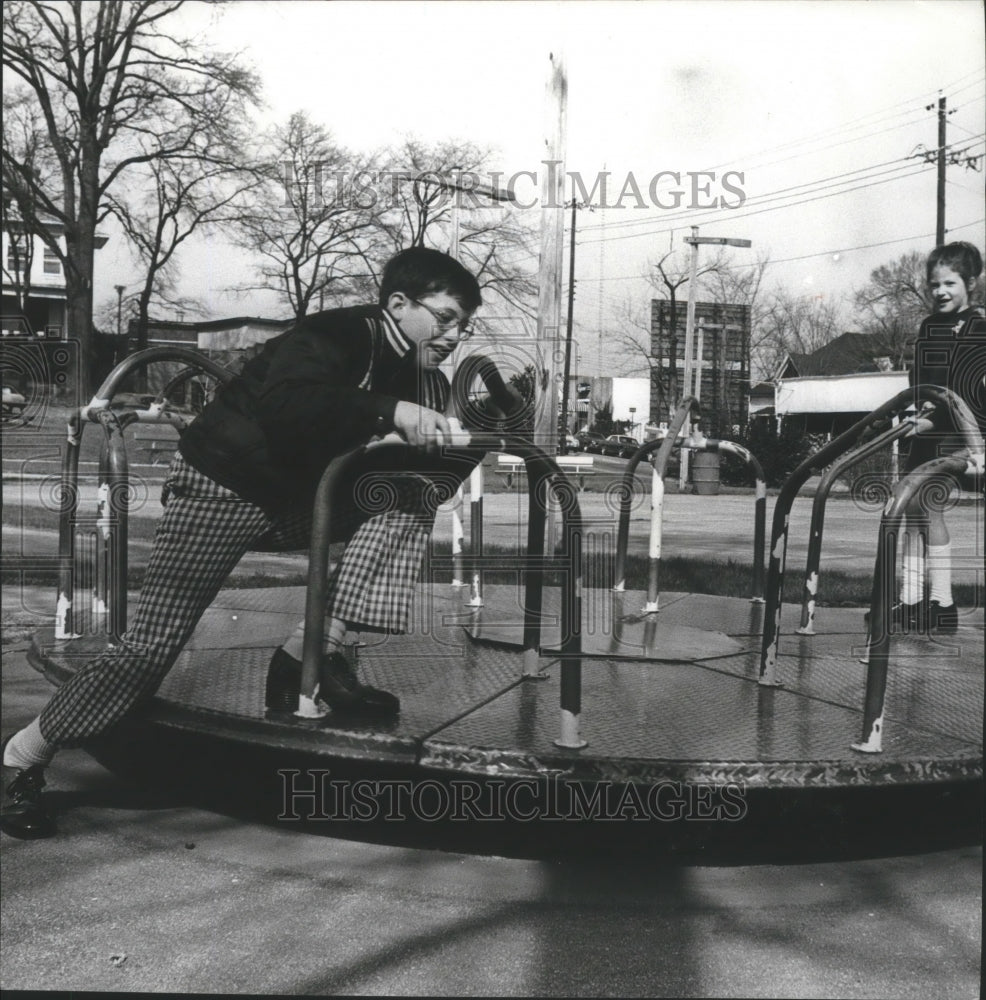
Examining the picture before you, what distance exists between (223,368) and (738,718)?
5.25ft

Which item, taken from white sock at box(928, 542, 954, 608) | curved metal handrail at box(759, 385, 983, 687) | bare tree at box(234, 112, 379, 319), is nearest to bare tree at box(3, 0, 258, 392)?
bare tree at box(234, 112, 379, 319)

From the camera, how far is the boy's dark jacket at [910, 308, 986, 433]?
7.47 feet

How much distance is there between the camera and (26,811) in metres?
2.41

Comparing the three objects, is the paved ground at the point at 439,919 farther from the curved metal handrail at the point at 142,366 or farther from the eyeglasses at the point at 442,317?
the eyeglasses at the point at 442,317

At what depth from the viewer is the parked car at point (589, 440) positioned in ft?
8.45

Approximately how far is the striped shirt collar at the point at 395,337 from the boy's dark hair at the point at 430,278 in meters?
0.05

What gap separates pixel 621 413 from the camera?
2.73m

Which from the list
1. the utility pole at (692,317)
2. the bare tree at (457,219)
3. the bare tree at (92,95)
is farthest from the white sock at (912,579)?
the bare tree at (92,95)

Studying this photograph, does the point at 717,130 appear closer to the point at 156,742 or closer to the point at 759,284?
the point at 759,284

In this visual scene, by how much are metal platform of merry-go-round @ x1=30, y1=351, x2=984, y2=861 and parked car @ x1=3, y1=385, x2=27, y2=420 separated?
20cm

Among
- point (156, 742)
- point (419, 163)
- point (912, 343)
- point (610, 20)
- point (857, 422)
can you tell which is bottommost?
point (156, 742)

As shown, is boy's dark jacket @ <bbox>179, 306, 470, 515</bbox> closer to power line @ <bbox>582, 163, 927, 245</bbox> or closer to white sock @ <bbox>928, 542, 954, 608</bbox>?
power line @ <bbox>582, 163, 927, 245</bbox>

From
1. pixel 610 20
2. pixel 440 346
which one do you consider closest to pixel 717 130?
pixel 610 20

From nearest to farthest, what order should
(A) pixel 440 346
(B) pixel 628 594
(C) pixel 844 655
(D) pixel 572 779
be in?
(D) pixel 572 779 → (A) pixel 440 346 → (C) pixel 844 655 → (B) pixel 628 594
